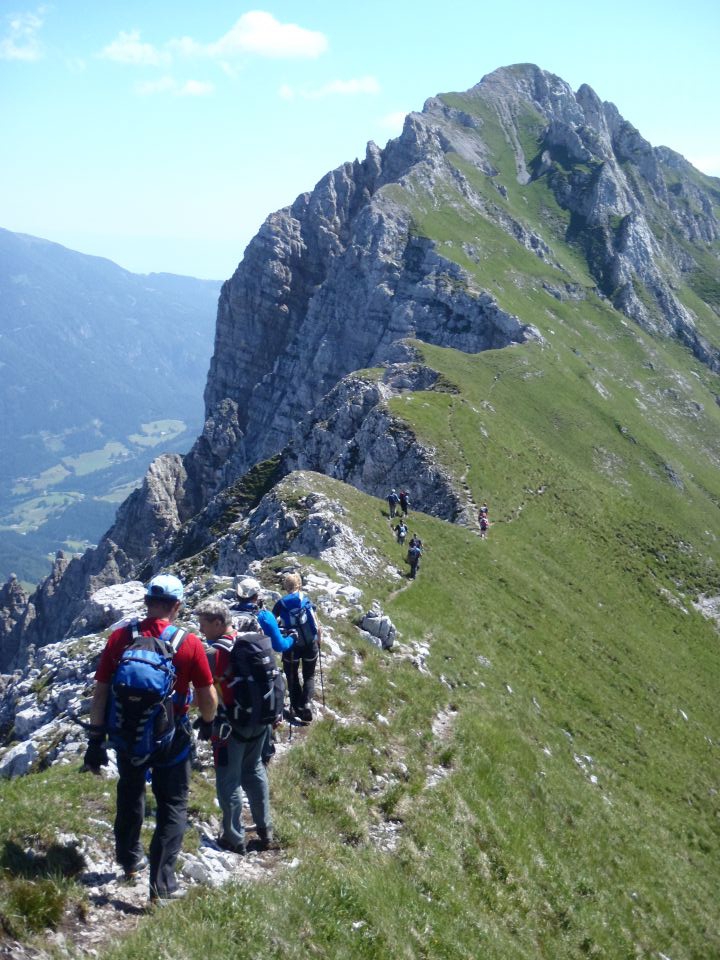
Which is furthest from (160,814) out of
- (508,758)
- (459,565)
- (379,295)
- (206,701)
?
(379,295)

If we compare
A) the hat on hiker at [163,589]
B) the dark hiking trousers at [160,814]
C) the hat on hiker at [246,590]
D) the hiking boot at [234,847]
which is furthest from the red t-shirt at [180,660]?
the hat on hiker at [246,590]

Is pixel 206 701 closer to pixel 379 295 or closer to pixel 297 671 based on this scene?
pixel 297 671

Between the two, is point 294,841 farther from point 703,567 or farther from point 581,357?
point 581,357

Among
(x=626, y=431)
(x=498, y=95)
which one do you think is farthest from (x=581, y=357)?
(x=498, y=95)

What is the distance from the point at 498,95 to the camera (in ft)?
640

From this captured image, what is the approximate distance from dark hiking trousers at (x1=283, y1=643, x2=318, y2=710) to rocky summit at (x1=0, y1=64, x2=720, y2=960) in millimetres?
693

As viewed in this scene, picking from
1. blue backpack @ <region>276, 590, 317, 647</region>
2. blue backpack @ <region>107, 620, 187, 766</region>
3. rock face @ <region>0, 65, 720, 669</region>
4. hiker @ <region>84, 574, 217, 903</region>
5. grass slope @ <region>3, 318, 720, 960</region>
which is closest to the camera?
blue backpack @ <region>107, 620, 187, 766</region>

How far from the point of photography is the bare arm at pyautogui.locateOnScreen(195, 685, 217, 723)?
30.5 ft

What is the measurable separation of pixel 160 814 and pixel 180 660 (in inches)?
81.4

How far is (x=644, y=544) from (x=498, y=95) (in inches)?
6975

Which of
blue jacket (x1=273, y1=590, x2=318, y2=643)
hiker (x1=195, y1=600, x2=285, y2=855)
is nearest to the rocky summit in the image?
hiker (x1=195, y1=600, x2=285, y2=855)

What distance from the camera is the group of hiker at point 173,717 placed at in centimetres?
866

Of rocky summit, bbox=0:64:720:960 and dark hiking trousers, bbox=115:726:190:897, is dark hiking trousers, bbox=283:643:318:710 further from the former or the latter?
dark hiking trousers, bbox=115:726:190:897

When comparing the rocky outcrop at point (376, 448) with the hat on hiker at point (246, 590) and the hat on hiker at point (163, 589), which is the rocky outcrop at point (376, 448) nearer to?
the hat on hiker at point (246, 590)
